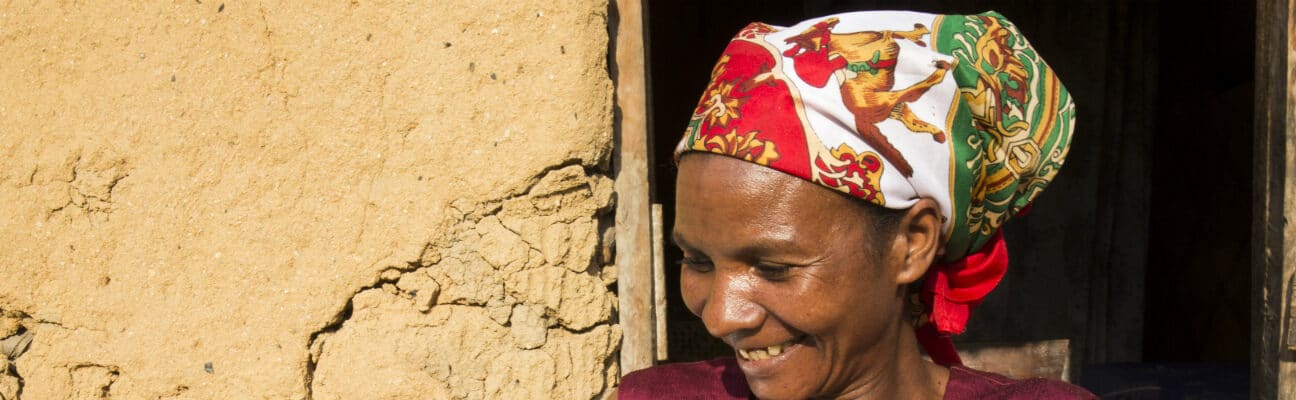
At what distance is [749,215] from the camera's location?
4.06ft

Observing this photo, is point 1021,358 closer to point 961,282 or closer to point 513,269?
point 961,282

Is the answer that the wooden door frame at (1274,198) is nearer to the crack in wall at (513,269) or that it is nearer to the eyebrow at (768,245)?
the eyebrow at (768,245)

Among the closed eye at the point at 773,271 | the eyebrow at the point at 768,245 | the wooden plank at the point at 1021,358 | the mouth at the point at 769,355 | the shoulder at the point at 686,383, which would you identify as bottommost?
the wooden plank at the point at 1021,358

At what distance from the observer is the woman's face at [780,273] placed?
48.7 inches

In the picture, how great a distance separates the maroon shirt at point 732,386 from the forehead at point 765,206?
0.39m

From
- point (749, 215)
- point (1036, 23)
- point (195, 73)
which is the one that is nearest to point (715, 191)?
point (749, 215)

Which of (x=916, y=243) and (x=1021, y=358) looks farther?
(x=1021, y=358)

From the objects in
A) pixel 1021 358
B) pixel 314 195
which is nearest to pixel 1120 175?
pixel 1021 358

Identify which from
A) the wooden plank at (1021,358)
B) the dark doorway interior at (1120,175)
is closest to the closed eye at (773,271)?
the dark doorway interior at (1120,175)

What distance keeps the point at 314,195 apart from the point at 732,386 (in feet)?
2.89

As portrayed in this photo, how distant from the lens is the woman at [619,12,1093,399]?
123 centimetres

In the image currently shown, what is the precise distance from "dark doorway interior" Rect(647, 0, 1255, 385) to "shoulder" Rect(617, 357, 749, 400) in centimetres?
119

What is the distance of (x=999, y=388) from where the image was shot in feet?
5.10

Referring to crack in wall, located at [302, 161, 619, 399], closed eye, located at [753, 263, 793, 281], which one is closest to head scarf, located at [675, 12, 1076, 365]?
closed eye, located at [753, 263, 793, 281]
